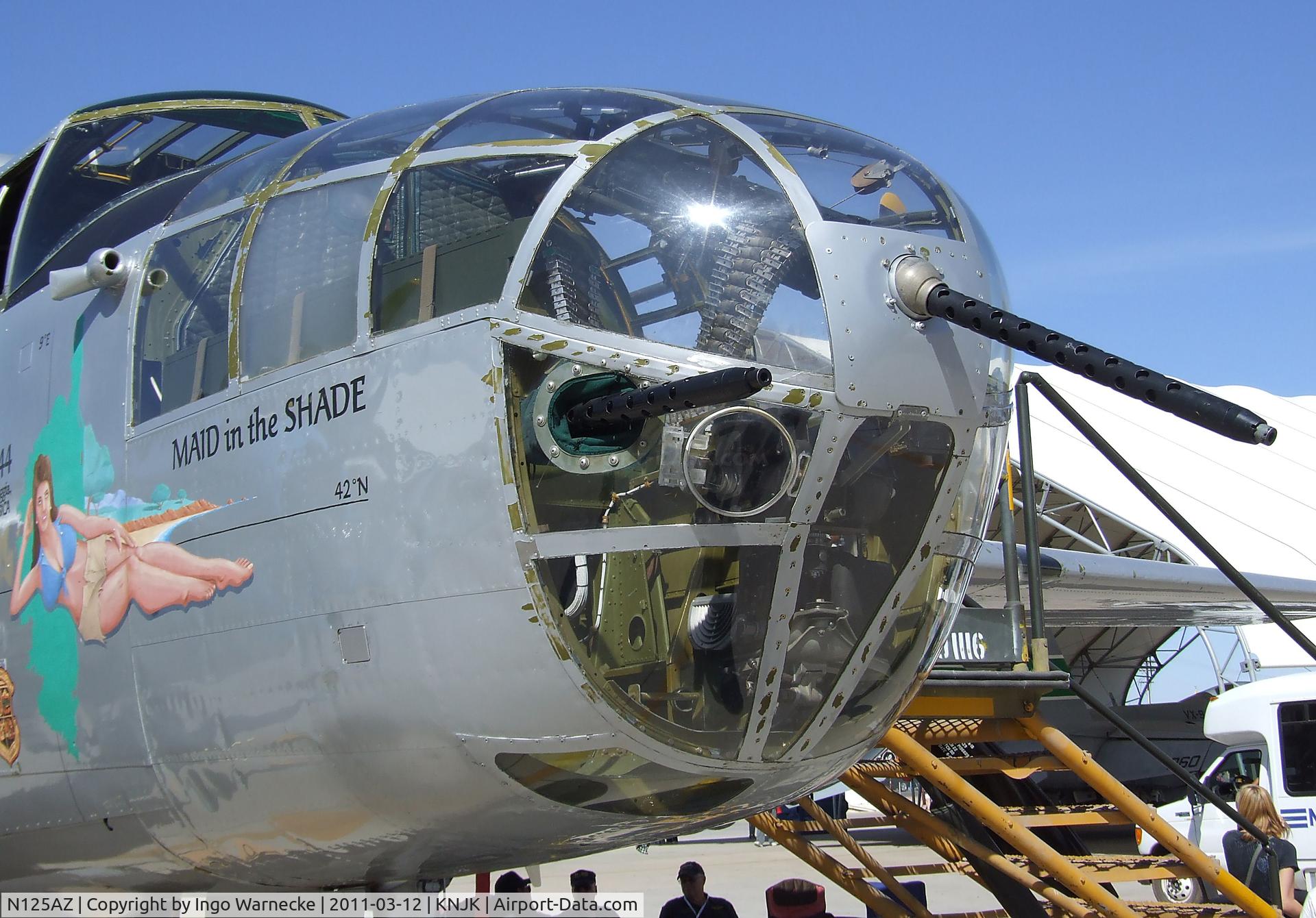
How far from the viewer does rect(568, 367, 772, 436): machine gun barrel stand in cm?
326

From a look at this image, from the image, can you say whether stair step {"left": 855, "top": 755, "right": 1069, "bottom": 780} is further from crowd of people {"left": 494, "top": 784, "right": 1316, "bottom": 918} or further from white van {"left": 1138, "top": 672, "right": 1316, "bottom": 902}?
white van {"left": 1138, "top": 672, "right": 1316, "bottom": 902}

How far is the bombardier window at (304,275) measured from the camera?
402 cm

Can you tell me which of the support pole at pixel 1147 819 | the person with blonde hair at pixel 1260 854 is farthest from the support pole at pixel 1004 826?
the person with blonde hair at pixel 1260 854

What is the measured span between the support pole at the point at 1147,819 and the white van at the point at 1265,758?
9.00m

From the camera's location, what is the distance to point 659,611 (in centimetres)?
373

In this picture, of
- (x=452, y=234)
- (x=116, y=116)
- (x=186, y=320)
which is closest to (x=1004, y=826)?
(x=452, y=234)

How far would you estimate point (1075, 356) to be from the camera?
11.4ft

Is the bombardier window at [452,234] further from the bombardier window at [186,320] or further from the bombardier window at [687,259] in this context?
the bombardier window at [186,320]

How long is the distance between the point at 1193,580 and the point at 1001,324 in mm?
9916

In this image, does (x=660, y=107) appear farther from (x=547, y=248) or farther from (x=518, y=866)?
(x=518, y=866)

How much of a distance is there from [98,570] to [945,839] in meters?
4.72

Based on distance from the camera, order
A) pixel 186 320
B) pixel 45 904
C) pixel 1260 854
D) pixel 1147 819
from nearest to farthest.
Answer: pixel 186 320 → pixel 45 904 → pixel 1147 819 → pixel 1260 854

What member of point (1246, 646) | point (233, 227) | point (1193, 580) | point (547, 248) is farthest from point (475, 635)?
point (1246, 646)

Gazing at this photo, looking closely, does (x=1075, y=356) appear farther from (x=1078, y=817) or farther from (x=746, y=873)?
(x=746, y=873)
